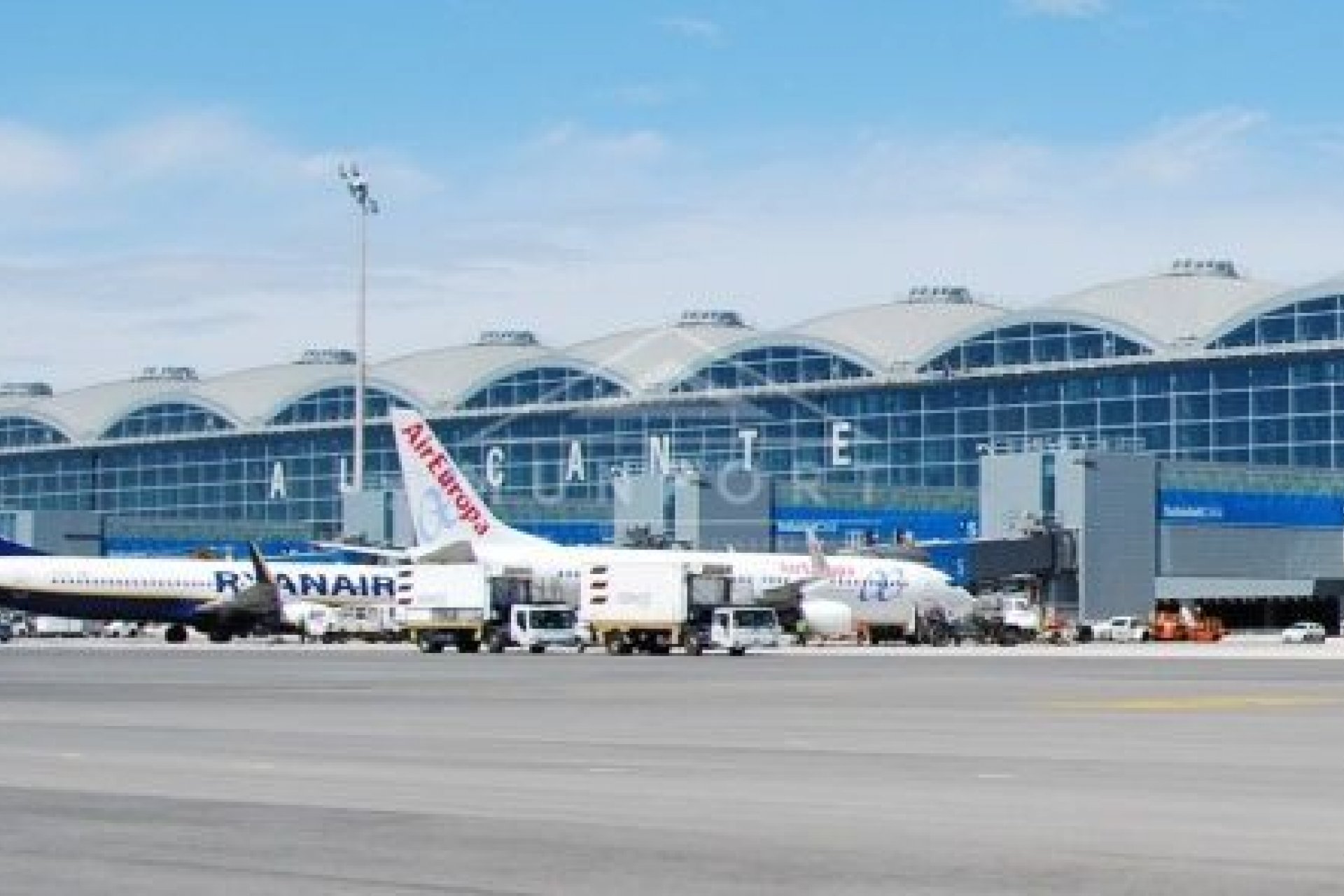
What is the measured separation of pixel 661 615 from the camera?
92.6 meters

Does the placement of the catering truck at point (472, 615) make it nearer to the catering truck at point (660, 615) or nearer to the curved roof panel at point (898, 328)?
the catering truck at point (660, 615)

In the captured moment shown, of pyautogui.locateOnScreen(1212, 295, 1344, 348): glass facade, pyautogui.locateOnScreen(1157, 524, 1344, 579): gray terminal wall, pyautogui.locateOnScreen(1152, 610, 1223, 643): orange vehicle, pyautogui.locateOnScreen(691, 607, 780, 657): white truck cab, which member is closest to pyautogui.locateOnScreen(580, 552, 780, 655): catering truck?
pyautogui.locateOnScreen(691, 607, 780, 657): white truck cab

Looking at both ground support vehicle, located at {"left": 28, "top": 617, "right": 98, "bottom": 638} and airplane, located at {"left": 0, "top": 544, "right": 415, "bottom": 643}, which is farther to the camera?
ground support vehicle, located at {"left": 28, "top": 617, "right": 98, "bottom": 638}

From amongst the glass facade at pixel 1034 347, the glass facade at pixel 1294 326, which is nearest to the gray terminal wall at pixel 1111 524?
the glass facade at pixel 1294 326

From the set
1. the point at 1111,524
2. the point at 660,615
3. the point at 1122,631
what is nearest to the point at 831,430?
the point at 1111,524

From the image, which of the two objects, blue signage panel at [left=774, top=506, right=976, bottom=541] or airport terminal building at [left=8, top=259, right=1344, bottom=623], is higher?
airport terminal building at [left=8, top=259, right=1344, bottom=623]

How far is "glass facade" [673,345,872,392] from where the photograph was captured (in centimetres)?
16625

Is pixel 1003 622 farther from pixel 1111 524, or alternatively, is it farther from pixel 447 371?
pixel 447 371

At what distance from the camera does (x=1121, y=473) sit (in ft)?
422

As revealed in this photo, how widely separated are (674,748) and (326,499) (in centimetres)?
16403

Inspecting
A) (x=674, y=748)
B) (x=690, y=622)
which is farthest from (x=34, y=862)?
(x=690, y=622)

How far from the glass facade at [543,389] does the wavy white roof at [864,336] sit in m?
0.51

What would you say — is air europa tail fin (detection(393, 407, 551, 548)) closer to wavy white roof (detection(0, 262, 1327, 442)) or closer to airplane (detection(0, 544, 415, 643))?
airplane (detection(0, 544, 415, 643))

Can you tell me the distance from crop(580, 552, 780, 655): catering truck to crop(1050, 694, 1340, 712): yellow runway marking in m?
43.7
